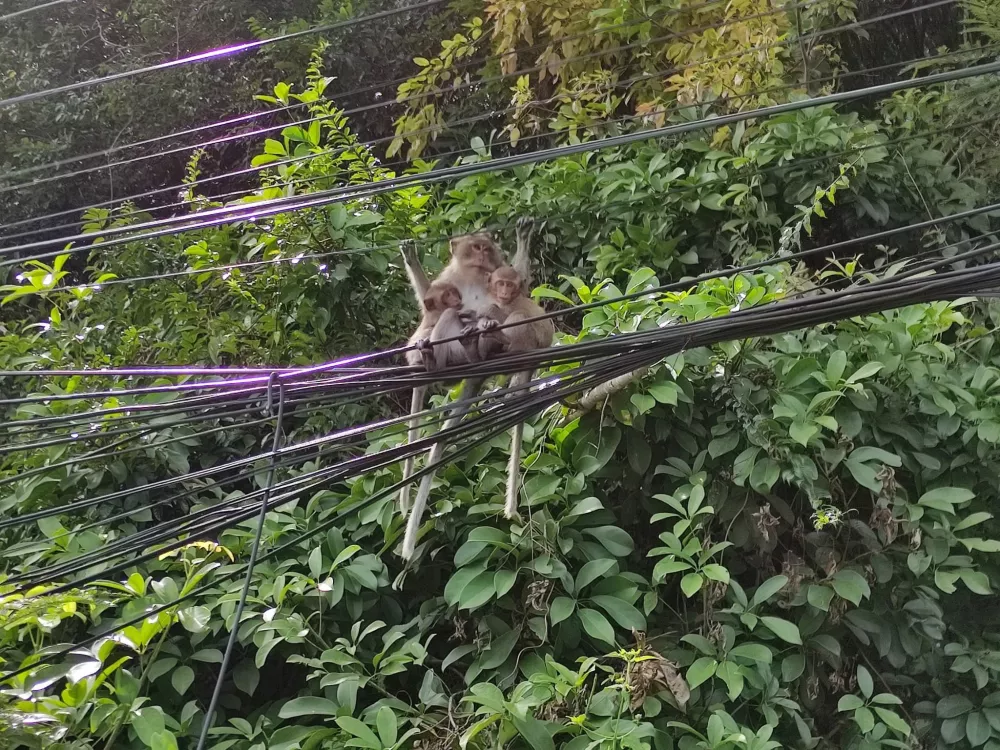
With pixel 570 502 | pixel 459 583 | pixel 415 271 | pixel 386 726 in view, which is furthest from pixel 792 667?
pixel 415 271

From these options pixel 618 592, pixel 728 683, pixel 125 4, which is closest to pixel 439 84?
pixel 125 4

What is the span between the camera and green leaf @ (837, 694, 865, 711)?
2.62 metres

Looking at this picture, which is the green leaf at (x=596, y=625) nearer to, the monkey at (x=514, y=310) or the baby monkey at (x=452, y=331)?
the monkey at (x=514, y=310)

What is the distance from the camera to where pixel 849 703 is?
2623 millimetres

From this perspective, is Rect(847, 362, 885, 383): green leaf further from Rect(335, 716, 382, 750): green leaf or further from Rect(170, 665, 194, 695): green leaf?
Rect(170, 665, 194, 695): green leaf

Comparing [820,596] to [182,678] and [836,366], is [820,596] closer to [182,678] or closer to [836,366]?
[836,366]

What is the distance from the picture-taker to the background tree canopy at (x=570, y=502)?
8.41 ft

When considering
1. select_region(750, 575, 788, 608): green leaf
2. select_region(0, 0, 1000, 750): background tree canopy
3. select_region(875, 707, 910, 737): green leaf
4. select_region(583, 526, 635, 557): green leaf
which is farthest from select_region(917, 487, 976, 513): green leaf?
select_region(583, 526, 635, 557): green leaf

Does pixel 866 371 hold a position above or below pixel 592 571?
above

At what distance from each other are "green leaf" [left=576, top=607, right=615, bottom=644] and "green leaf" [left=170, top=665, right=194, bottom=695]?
125 centimetres

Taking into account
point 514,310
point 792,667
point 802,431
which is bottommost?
point 792,667

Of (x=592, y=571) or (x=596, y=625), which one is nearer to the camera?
(x=596, y=625)

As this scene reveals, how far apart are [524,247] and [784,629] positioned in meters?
1.43

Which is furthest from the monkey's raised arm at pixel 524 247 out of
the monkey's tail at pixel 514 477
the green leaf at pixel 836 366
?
the green leaf at pixel 836 366
